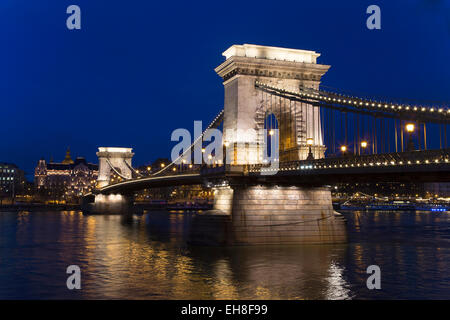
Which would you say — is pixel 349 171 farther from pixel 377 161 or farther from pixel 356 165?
pixel 377 161

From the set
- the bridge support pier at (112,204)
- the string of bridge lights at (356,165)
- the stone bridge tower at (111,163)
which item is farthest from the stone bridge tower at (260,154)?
the stone bridge tower at (111,163)

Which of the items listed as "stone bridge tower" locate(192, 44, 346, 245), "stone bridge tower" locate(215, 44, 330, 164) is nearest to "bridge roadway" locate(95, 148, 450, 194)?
"stone bridge tower" locate(192, 44, 346, 245)

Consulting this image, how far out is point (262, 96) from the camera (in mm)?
40531

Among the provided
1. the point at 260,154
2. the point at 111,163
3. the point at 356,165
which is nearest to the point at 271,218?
the point at 260,154

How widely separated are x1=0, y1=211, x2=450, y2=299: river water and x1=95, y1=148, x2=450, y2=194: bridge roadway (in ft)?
16.2

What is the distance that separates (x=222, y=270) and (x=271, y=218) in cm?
890

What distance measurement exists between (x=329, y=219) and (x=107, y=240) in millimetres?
20105

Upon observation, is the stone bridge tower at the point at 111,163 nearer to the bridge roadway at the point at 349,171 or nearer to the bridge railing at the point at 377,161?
the bridge roadway at the point at 349,171

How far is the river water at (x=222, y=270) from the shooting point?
22828 mm

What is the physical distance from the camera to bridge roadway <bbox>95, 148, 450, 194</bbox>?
23094 mm

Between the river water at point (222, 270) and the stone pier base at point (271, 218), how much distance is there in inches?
36.5
